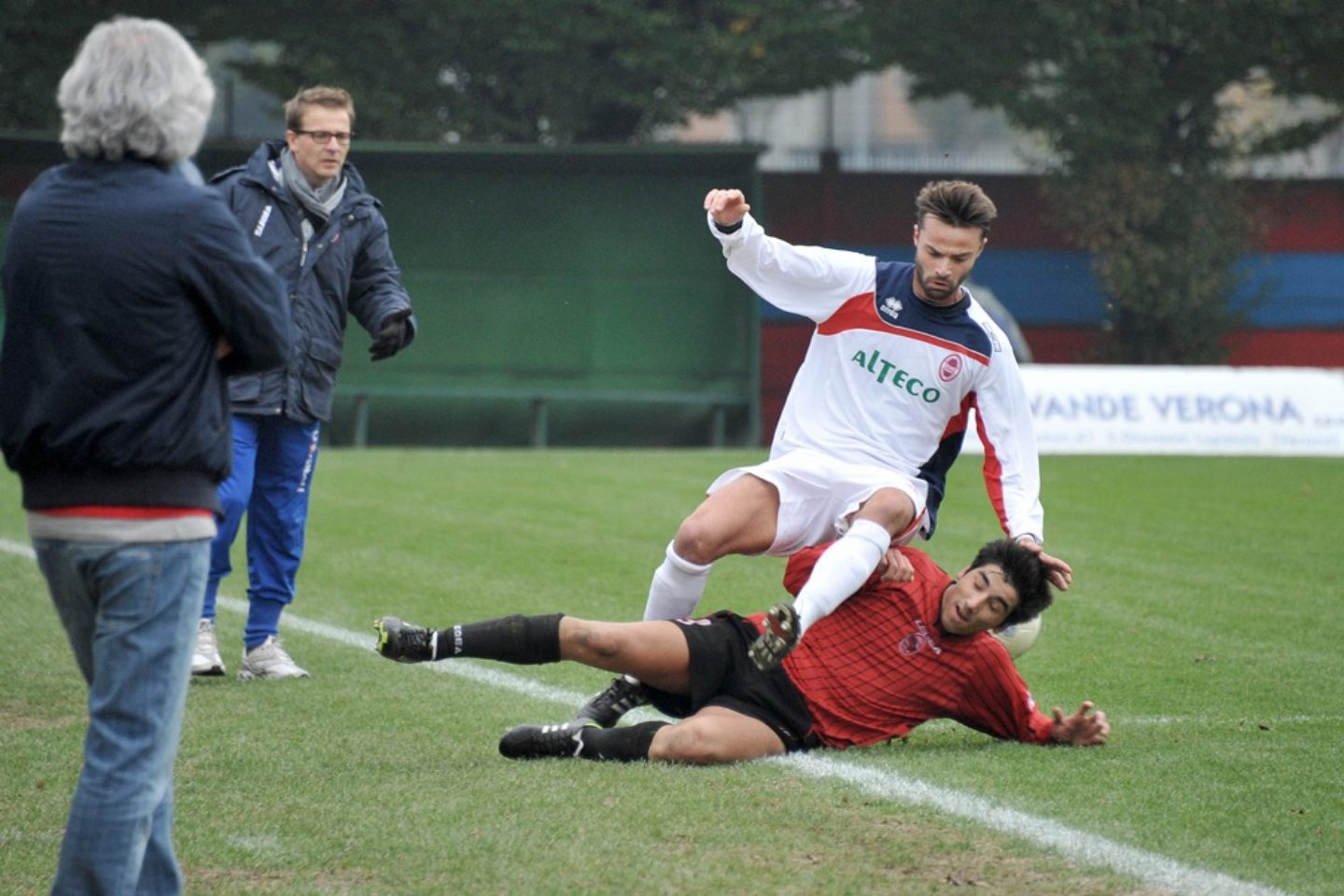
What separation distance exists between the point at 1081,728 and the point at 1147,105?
73.2ft

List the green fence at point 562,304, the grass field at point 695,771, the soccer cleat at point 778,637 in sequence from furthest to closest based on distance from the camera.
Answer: the green fence at point 562,304, the soccer cleat at point 778,637, the grass field at point 695,771

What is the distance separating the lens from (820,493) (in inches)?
254

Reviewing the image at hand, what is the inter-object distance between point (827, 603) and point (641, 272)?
16.6m

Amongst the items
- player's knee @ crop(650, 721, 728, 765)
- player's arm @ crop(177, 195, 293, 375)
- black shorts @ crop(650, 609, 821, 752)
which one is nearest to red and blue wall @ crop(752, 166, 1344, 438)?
black shorts @ crop(650, 609, 821, 752)

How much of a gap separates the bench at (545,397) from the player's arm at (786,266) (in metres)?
15.2

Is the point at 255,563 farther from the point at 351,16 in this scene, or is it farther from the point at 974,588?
the point at 351,16

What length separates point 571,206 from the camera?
72.8 ft

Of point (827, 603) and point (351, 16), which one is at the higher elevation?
point (351, 16)

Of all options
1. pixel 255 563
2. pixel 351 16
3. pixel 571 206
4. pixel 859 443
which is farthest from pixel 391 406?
pixel 859 443

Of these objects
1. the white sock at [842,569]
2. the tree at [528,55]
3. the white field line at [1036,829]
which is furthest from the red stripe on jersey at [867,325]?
the tree at [528,55]

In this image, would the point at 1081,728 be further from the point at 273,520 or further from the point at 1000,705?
the point at 273,520

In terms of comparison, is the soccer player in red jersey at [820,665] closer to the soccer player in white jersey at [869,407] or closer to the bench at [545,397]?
the soccer player in white jersey at [869,407]

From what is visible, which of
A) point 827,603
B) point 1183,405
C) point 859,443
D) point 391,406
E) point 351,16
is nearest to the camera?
point 827,603

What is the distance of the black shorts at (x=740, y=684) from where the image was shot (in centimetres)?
589
